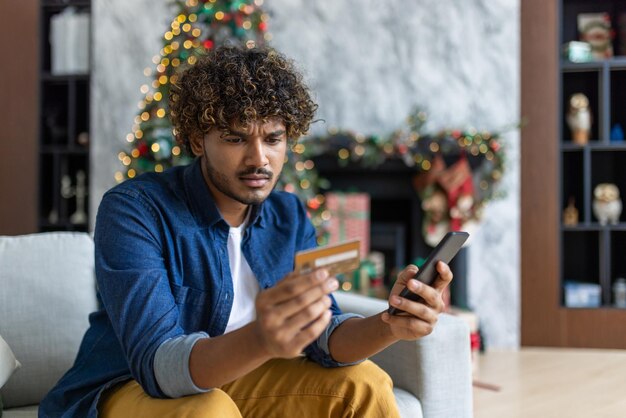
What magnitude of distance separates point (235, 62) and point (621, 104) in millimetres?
3428

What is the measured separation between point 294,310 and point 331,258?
94mm

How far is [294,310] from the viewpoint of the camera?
1.00 m

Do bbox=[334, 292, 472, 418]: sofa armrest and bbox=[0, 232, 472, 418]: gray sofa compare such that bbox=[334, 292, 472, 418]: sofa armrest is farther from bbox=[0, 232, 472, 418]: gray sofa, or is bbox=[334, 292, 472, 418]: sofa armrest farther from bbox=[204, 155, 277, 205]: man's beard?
bbox=[204, 155, 277, 205]: man's beard

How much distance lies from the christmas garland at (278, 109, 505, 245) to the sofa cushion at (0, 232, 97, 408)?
6.61ft

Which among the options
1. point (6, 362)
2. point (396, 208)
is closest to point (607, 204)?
point (396, 208)

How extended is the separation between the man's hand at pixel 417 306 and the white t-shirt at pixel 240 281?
0.33 m

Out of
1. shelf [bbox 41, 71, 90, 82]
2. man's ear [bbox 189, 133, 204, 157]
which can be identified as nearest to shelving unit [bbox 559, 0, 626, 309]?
shelf [bbox 41, 71, 90, 82]

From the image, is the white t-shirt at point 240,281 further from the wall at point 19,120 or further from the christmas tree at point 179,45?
the wall at point 19,120

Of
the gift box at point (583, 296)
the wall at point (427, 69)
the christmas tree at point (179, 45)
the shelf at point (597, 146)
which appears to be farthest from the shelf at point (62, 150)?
the gift box at point (583, 296)

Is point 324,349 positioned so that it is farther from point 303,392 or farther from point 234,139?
point 234,139

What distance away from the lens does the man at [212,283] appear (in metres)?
1.23

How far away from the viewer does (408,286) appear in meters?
1.27

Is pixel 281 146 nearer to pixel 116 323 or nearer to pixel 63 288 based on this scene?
pixel 116 323

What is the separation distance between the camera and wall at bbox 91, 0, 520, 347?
409 centimetres
